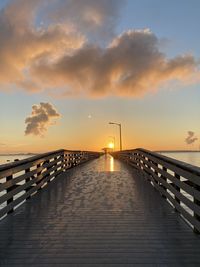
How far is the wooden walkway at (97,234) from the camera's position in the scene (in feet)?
16.1

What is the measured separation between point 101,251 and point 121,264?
0.60 meters

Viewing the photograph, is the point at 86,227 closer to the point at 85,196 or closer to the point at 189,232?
the point at 189,232

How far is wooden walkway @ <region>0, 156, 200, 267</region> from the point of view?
4918 millimetres

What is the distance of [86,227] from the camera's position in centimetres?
672

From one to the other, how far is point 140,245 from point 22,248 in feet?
6.51

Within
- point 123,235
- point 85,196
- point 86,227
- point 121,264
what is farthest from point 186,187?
point 85,196

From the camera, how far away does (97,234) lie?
6.19 meters

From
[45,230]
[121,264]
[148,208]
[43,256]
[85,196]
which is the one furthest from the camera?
[85,196]

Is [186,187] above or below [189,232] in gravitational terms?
above

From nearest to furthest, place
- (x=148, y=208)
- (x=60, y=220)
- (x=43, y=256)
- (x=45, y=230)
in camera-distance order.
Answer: (x=43, y=256)
(x=45, y=230)
(x=60, y=220)
(x=148, y=208)

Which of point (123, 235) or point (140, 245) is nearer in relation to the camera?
point (140, 245)

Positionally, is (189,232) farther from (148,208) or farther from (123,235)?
(148,208)

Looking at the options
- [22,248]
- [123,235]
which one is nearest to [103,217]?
[123,235]

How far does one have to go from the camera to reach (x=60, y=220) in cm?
738
